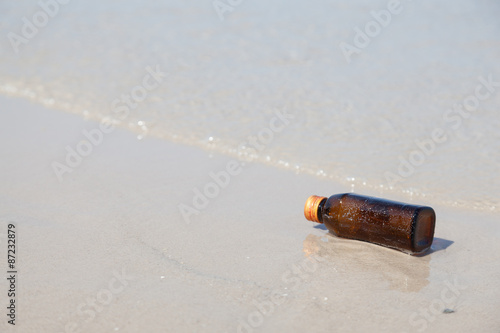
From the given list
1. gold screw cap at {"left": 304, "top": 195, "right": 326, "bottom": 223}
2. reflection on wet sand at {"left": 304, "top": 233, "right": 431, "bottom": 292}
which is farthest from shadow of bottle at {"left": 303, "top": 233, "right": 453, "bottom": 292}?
gold screw cap at {"left": 304, "top": 195, "right": 326, "bottom": 223}

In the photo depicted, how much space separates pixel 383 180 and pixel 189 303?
1694mm

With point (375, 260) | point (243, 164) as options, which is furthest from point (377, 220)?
point (243, 164)

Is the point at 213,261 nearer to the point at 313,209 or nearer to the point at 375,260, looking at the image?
the point at 313,209

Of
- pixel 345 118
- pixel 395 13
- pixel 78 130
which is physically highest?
pixel 395 13

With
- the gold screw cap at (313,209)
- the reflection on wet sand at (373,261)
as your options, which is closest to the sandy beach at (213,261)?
the reflection on wet sand at (373,261)

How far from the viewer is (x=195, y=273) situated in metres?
2.34

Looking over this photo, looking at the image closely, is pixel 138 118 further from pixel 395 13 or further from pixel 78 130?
pixel 395 13

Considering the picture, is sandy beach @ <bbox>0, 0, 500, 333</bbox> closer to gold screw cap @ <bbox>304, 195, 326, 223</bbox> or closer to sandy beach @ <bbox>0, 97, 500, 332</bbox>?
sandy beach @ <bbox>0, 97, 500, 332</bbox>

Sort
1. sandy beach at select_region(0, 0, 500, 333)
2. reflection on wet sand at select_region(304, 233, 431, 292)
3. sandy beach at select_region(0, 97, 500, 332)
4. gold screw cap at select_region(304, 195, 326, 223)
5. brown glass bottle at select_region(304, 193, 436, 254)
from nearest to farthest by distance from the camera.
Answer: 1. sandy beach at select_region(0, 97, 500, 332)
2. sandy beach at select_region(0, 0, 500, 333)
3. reflection on wet sand at select_region(304, 233, 431, 292)
4. brown glass bottle at select_region(304, 193, 436, 254)
5. gold screw cap at select_region(304, 195, 326, 223)

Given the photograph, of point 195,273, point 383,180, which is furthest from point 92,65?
point 195,273

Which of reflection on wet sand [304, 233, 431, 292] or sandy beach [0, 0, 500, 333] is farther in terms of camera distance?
reflection on wet sand [304, 233, 431, 292]

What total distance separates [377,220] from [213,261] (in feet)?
2.47

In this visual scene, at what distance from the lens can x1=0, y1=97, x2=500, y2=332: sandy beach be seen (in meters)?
2.02

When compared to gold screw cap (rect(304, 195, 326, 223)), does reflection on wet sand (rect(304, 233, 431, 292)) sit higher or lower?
lower
